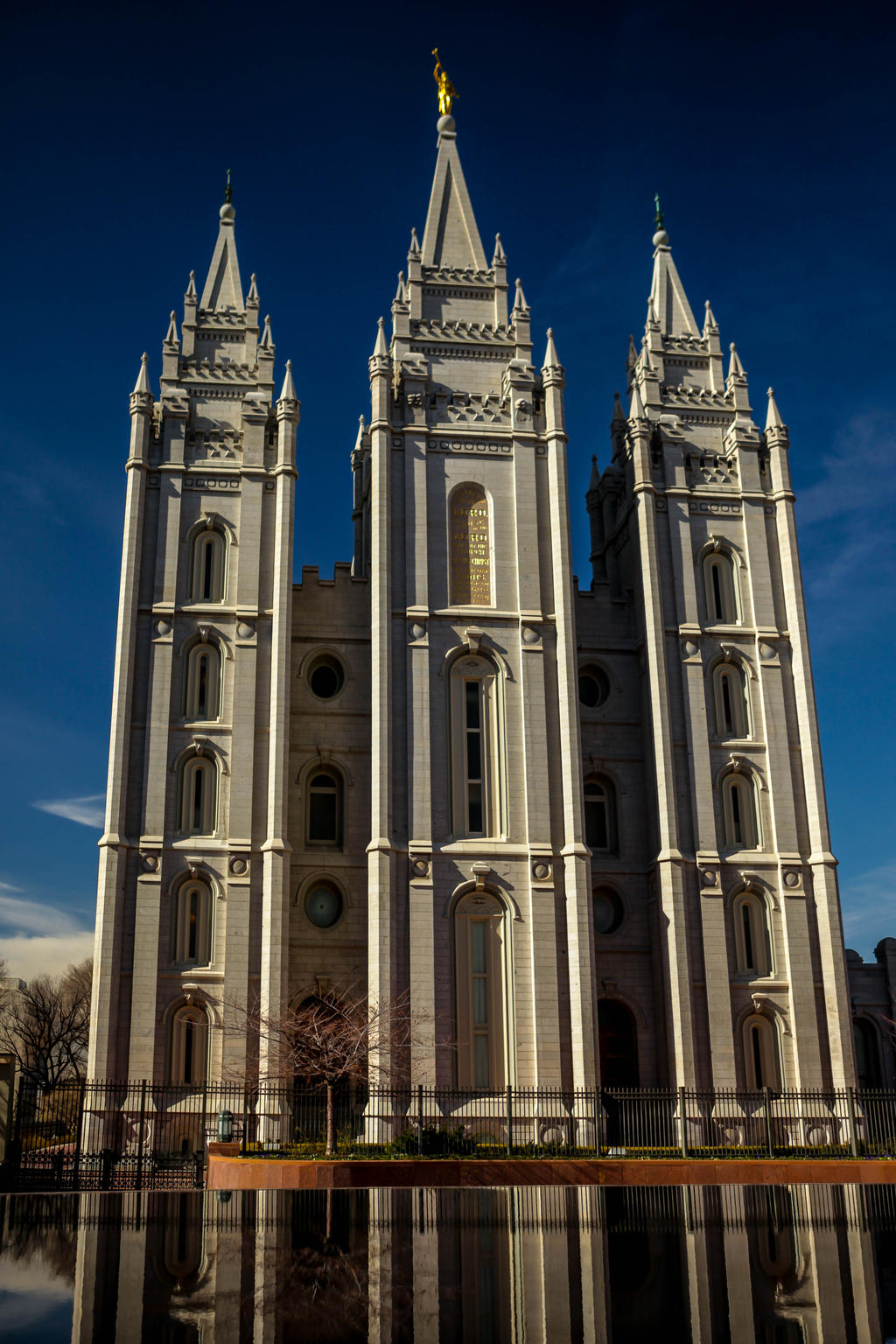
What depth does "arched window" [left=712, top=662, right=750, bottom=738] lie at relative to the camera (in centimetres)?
3916

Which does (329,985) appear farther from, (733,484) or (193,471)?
(733,484)

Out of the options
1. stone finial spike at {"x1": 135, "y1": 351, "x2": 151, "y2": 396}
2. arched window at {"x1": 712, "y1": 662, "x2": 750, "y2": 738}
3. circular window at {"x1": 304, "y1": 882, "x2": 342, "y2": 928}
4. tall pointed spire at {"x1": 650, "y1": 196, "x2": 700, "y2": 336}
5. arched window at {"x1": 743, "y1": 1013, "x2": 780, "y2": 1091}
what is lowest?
arched window at {"x1": 743, "y1": 1013, "x2": 780, "y2": 1091}

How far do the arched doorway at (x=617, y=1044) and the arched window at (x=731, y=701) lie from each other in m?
8.77

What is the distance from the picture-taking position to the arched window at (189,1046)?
33.8 m

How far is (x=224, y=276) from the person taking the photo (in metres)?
43.3

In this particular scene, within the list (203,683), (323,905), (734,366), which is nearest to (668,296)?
(734,366)

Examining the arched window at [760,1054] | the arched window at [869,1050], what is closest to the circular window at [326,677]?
the arched window at [760,1054]

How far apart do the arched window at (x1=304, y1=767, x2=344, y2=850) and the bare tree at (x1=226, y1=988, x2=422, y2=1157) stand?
15.7 ft

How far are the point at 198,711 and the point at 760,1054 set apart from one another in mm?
18732

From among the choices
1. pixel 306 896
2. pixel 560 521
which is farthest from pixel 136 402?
pixel 306 896

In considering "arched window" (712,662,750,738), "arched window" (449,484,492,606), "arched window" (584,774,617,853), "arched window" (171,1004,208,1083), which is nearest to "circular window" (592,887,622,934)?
"arched window" (584,774,617,853)

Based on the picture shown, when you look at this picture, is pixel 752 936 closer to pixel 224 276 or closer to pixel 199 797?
pixel 199 797

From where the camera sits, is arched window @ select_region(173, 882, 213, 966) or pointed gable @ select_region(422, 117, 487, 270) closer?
arched window @ select_region(173, 882, 213, 966)

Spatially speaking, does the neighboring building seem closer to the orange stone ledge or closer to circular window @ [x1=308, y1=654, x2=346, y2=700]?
circular window @ [x1=308, y1=654, x2=346, y2=700]
